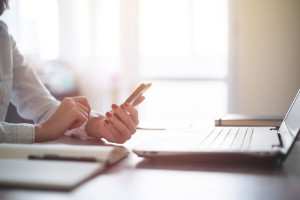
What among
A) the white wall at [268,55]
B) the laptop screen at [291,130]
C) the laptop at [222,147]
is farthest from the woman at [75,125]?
the white wall at [268,55]

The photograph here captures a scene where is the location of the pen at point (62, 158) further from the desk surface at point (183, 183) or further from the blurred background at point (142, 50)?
the blurred background at point (142, 50)

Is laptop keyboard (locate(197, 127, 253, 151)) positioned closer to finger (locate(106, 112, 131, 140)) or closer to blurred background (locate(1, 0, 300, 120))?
finger (locate(106, 112, 131, 140))

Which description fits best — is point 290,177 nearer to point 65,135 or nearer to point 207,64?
point 65,135

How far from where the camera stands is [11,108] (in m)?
1.77

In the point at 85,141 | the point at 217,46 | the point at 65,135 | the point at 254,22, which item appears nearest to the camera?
the point at 85,141

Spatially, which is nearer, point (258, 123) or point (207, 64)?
point (258, 123)

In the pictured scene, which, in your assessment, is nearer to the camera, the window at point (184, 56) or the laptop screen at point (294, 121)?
the laptop screen at point (294, 121)

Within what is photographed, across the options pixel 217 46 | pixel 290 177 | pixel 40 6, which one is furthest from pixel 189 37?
pixel 290 177

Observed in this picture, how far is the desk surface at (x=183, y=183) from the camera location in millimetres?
456

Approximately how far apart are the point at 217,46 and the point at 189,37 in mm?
249

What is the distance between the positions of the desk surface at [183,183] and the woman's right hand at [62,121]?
324 mm

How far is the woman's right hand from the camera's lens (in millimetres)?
905

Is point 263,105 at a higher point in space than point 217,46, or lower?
lower

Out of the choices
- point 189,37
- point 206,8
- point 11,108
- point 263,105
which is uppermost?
point 206,8
